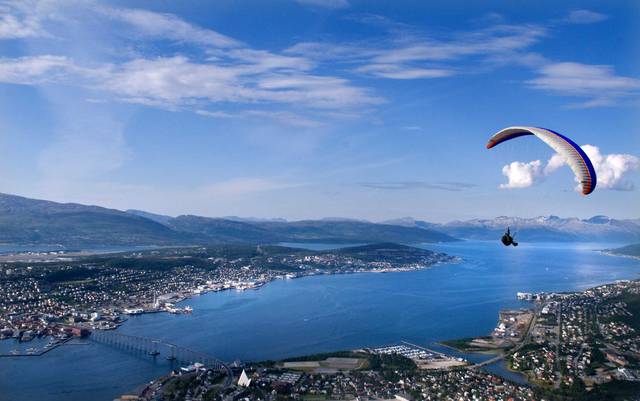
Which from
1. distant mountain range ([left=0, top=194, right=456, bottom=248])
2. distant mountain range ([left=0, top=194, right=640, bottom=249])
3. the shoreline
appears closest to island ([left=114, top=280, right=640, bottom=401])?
the shoreline

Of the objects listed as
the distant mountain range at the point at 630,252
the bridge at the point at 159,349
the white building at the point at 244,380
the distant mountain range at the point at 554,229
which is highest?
the distant mountain range at the point at 554,229

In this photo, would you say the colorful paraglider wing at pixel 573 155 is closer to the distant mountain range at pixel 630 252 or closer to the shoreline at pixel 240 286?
the shoreline at pixel 240 286

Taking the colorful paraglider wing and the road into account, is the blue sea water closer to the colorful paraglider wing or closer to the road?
the road

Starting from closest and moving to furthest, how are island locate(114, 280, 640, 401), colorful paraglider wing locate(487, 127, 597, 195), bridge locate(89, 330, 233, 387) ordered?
colorful paraglider wing locate(487, 127, 597, 195) < island locate(114, 280, 640, 401) < bridge locate(89, 330, 233, 387)

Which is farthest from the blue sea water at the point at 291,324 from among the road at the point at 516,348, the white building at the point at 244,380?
the white building at the point at 244,380

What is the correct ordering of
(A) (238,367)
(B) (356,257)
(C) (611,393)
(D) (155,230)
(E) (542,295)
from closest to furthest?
1. (C) (611,393)
2. (A) (238,367)
3. (E) (542,295)
4. (B) (356,257)
5. (D) (155,230)

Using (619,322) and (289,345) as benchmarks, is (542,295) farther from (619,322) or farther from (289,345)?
(289,345)

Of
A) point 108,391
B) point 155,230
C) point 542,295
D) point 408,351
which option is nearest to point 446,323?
point 408,351
